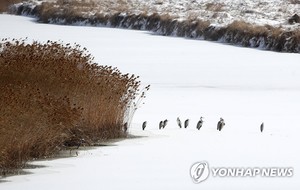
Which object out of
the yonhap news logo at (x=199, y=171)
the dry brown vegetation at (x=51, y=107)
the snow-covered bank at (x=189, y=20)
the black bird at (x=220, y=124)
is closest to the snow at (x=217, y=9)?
the snow-covered bank at (x=189, y=20)

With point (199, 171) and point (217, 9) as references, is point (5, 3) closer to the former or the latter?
point (217, 9)

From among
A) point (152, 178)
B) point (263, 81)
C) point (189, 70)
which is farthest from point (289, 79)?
point (152, 178)

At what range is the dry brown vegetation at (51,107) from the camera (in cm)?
784

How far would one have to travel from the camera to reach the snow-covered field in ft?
23.7

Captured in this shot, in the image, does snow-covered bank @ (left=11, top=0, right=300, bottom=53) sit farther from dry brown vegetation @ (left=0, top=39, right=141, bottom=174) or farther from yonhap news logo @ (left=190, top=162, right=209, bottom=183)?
yonhap news logo @ (left=190, top=162, right=209, bottom=183)

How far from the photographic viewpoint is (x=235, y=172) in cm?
754

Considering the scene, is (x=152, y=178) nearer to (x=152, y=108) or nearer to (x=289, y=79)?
(x=152, y=108)

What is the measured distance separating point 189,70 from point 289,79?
318 cm

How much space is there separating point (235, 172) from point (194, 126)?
3.46 metres

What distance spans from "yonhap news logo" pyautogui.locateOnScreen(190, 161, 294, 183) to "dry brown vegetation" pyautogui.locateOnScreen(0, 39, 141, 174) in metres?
1.88

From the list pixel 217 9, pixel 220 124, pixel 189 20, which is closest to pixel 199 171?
pixel 220 124

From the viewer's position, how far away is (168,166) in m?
7.86

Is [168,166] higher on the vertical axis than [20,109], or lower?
lower

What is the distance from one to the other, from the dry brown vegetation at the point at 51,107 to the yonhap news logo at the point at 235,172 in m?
1.88
